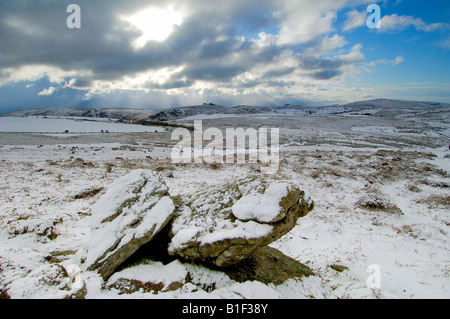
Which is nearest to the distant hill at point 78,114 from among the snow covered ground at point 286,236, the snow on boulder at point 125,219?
the snow covered ground at point 286,236

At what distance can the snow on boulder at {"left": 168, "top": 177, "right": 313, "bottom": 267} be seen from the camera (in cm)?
572

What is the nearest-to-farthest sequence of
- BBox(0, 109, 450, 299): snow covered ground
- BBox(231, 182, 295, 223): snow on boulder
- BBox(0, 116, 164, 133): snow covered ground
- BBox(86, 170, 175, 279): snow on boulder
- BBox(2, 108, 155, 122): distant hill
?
1. BBox(0, 109, 450, 299): snow covered ground
2. BBox(86, 170, 175, 279): snow on boulder
3. BBox(231, 182, 295, 223): snow on boulder
4. BBox(0, 116, 164, 133): snow covered ground
5. BBox(2, 108, 155, 122): distant hill

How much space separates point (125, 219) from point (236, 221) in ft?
10.5

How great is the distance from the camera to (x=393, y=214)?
11.7 metres

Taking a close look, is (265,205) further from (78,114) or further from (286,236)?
(78,114)

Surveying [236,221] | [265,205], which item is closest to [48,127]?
[236,221]

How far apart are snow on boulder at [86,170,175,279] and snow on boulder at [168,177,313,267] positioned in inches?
28.0

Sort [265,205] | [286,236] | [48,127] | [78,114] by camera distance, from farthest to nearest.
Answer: [78,114] < [48,127] < [286,236] < [265,205]

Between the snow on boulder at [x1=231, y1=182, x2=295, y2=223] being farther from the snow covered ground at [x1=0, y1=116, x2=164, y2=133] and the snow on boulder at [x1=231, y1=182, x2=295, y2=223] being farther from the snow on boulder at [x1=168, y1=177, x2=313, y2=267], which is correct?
the snow covered ground at [x1=0, y1=116, x2=164, y2=133]

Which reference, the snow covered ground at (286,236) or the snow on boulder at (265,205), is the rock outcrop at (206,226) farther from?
the snow covered ground at (286,236)

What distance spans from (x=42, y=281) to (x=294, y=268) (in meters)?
6.48

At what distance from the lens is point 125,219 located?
6230 millimetres

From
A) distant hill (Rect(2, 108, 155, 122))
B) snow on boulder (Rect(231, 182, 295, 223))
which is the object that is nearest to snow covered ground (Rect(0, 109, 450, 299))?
snow on boulder (Rect(231, 182, 295, 223))
